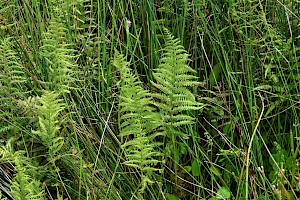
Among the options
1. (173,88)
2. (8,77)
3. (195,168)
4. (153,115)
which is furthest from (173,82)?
(8,77)

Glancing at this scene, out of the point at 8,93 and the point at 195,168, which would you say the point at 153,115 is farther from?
the point at 8,93

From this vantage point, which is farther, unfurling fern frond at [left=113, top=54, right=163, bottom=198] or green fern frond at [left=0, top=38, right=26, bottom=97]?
green fern frond at [left=0, top=38, right=26, bottom=97]

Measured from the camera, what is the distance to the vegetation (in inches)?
55.7

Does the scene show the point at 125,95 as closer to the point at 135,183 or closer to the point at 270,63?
the point at 135,183

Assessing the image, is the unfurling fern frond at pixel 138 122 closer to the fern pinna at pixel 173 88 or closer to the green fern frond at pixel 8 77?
the fern pinna at pixel 173 88

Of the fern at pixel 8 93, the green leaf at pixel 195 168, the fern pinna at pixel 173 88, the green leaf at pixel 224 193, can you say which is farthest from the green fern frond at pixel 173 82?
the fern at pixel 8 93

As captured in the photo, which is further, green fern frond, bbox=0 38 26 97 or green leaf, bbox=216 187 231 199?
green fern frond, bbox=0 38 26 97

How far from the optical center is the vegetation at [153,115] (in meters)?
1.42

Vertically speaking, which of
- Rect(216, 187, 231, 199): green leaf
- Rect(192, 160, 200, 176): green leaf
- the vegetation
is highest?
the vegetation

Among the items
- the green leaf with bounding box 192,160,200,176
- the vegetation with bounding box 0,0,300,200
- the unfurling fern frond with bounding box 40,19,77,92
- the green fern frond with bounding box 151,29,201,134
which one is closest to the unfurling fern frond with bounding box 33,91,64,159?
the vegetation with bounding box 0,0,300,200

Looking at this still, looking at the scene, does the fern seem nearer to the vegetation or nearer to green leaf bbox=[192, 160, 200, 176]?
the vegetation

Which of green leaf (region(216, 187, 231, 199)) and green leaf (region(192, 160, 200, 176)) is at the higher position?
green leaf (region(192, 160, 200, 176))

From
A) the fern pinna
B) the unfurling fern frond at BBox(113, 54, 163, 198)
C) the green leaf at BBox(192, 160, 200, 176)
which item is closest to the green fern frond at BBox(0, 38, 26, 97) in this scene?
the unfurling fern frond at BBox(113, 54, 163, 198)

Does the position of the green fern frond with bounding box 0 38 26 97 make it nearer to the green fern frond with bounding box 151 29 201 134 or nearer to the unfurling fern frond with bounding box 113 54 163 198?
the unfurling fern frond with bounding box 113 54 163 198
